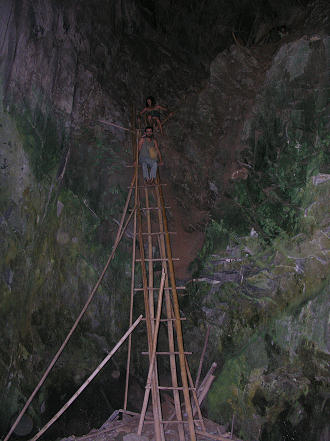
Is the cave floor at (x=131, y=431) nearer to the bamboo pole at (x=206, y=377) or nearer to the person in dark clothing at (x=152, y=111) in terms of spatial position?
the bamboo pole at (x=206, y=377)

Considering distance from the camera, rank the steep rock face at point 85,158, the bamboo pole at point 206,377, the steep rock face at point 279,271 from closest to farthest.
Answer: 1. the steep rock face at point 279,271
2. the steep rock face at point 85,158
3. the bamboo pole at point 206,377

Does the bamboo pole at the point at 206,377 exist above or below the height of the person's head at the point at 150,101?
below

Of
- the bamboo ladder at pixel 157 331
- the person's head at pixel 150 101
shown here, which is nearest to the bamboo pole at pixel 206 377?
the bamboo ladder at pixel 157 331

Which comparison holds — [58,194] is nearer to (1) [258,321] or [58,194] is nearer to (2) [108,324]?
(2) [108,324]

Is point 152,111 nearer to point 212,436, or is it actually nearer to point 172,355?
point 172,355

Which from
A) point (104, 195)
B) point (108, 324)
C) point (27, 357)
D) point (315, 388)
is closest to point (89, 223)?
point (104, 195)

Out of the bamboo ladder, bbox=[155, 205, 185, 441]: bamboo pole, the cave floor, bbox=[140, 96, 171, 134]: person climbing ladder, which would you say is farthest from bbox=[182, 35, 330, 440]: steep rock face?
bbox=[140, 96, 171, 134]: person climbing ladder

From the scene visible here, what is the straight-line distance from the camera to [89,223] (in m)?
5.74

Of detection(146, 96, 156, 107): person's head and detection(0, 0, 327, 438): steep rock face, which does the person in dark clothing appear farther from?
detection(0, 0, 327, 438): steep rock face

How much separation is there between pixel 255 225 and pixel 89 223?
229 cm

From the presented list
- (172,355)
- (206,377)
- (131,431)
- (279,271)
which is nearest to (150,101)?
(279,271)

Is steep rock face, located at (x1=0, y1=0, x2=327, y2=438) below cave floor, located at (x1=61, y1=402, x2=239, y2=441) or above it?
above

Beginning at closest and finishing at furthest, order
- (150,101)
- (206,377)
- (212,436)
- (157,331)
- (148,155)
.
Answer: (157,331) → (212,436) → (206,377) → (148,155) → (150,101)

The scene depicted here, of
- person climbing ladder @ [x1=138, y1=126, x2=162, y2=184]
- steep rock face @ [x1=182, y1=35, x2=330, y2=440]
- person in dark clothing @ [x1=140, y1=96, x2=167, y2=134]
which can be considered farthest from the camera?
person in dark clothing @ [x1=140, y1=96, x2=167, y2=134]
